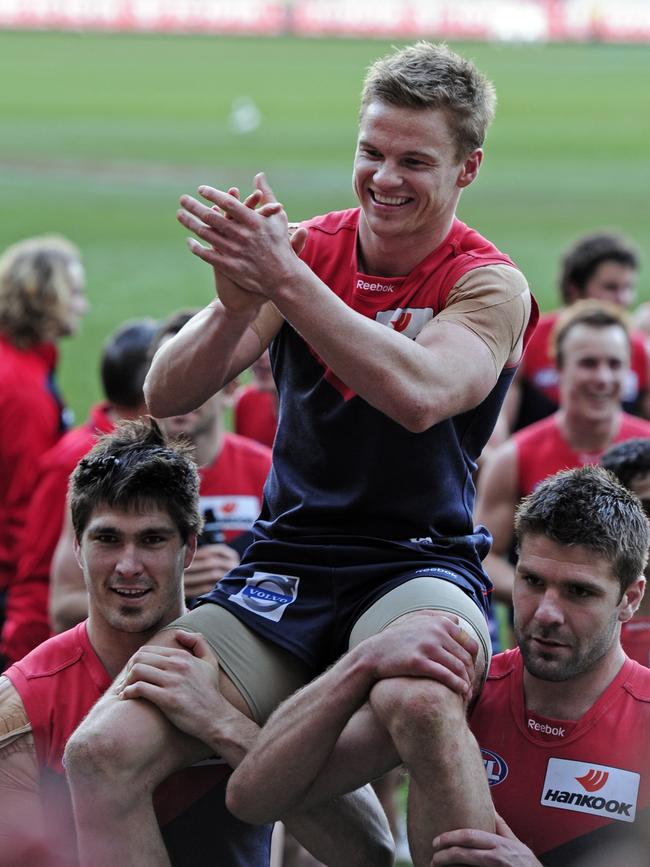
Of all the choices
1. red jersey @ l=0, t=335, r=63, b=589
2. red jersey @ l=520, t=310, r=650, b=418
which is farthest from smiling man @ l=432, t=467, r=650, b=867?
red jersey @ l=520, t=310, r=650, b=418

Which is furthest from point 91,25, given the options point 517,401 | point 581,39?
point 517,401

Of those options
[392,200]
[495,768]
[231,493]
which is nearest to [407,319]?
[392,200]

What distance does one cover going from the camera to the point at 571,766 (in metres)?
3.24

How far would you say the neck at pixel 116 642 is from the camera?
3.54 m

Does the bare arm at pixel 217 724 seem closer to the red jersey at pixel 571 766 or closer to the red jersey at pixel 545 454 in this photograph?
the red jersey at pixel 571 766

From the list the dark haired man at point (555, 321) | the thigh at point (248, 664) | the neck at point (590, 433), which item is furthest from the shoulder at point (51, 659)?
the dark haired man at point (555, 321)

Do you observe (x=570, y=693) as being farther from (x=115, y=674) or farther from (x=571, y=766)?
(x=115, y=674)

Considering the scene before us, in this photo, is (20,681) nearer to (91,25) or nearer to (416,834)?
(416,834)

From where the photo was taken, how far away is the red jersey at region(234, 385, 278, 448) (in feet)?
20.7

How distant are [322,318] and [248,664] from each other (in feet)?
2.74

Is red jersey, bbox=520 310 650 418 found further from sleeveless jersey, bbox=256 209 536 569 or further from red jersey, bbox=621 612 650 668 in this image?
sleeveless jersey, bbox=256 209 536 569

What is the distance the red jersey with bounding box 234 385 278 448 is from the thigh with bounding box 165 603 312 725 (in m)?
3.06

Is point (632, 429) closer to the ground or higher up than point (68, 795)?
higher up

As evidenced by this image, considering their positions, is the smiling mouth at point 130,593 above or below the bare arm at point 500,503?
above
